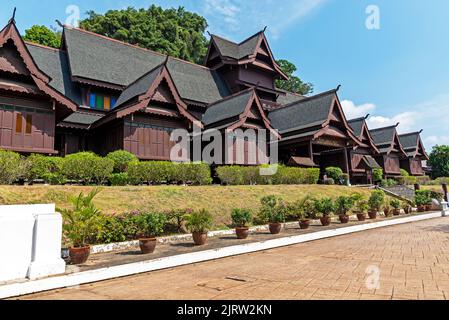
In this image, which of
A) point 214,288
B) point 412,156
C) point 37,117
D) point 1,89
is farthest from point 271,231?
point 412,156

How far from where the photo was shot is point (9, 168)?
419 inches

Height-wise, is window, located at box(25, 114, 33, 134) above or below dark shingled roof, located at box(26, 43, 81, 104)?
below

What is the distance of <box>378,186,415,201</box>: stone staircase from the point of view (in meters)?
25.1

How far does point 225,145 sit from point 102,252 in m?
12.7

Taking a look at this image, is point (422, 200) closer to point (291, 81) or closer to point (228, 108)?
point (228, 108)

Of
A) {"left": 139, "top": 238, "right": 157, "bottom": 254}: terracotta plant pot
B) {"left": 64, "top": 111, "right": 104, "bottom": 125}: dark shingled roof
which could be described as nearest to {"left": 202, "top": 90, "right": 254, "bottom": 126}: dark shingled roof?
{"left": 64, "top": 111, "right": 104, "bottom": 125}: dark shingled roof

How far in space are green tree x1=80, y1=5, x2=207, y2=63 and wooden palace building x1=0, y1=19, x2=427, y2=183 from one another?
584 inches

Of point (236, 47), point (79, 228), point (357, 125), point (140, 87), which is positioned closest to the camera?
point (79, 228)

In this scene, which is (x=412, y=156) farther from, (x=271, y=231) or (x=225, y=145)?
(x=271, y=231)

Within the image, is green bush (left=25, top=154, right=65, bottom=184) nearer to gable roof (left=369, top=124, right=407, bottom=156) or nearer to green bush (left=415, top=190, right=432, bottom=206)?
green bush (left=415, top=190, right=432, bottom=206)

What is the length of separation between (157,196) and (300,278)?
8028mm

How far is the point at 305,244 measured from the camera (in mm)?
10484

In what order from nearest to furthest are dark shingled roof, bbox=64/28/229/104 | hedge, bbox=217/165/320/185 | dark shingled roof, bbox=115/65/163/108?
hedge, bbox=217/165/320/185
dark shingled roof, bbox=115/65/163/108
dark shingled roof, bbox=64/28/229/104

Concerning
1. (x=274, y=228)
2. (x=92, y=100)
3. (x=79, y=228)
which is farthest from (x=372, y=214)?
(x=92, y=100)
